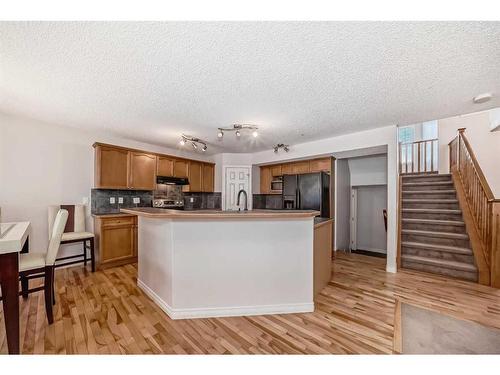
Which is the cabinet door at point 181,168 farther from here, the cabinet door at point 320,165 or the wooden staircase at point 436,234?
the wooden staircase at point 436,234

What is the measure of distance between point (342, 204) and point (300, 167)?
1.33 meters

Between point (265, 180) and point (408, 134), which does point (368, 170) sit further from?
point (408, 134)

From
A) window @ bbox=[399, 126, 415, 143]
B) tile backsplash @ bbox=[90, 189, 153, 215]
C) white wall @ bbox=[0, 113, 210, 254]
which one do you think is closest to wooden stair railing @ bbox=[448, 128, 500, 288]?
window @ bbox=[399, 126, 415, 143]

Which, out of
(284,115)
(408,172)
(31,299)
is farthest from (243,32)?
(408,172)

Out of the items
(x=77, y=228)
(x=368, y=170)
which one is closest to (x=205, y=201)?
(x=77, y=228)

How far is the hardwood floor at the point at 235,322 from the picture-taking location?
1668 mm

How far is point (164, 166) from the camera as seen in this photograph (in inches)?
182

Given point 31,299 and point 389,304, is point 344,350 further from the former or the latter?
point 31,299

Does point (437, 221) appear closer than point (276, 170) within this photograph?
Yes

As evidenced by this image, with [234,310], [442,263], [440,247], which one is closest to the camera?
[234,310]

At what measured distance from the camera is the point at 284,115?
2.99 meters

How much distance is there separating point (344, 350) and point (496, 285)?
2888 mm

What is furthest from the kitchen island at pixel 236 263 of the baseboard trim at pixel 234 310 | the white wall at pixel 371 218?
the white wall at pixel 371 218

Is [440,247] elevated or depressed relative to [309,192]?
depressed
